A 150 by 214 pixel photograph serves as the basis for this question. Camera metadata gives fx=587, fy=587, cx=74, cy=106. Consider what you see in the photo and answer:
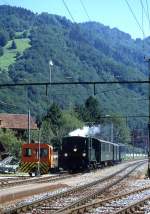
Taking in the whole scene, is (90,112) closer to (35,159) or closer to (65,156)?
(35,159)

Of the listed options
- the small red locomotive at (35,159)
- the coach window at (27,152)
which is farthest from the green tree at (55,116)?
the small red locomotive at (35,159)

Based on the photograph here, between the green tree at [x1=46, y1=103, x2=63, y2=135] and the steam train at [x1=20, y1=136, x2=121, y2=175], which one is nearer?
the steam train at [x1=20, y1=136, x2=121, y2=175]

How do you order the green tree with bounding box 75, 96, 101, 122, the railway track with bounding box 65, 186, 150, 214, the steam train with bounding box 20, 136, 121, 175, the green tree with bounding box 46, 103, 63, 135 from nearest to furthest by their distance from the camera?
the railway track with bounding box 65, 186, 150, 214
the steam train with bounding box 20, 136, 121, 175
the green tree with bounding box 46, 103, 63, 135
the green tree with bounding box 75, 96, 101, 122

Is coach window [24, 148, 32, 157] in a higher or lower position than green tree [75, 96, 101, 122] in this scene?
lower

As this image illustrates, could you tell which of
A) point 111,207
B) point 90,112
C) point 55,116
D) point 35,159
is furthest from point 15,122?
point 111,207

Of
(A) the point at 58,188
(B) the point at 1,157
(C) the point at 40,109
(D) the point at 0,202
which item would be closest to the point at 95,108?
(C) the point at 40,109

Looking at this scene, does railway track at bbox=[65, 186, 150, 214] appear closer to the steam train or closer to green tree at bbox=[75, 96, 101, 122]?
the steam train

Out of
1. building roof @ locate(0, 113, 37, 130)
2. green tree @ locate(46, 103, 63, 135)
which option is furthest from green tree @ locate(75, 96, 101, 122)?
building roof @ locate(0, 113, 37, 130)

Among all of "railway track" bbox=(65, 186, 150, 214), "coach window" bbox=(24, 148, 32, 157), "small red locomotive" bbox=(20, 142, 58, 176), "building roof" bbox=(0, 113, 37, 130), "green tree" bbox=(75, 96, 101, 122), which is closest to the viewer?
"railway track" bbox=(65, 186, 150, 214)

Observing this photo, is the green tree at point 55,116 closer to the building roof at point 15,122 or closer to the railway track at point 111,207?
the building roof at point 15,122

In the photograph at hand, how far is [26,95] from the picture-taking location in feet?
641

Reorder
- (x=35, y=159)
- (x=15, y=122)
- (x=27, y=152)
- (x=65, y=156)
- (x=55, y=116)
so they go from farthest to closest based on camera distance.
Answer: (x=55, y=116) < (x=15, y=122) < (x=27, y=152) < (x=35, y=159) < (x=65, y=156)

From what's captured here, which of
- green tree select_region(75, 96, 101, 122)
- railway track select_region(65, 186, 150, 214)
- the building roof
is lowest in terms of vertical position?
railway track select_region(65, 186, 150, 214)

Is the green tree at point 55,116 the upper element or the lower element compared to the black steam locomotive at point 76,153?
upper
